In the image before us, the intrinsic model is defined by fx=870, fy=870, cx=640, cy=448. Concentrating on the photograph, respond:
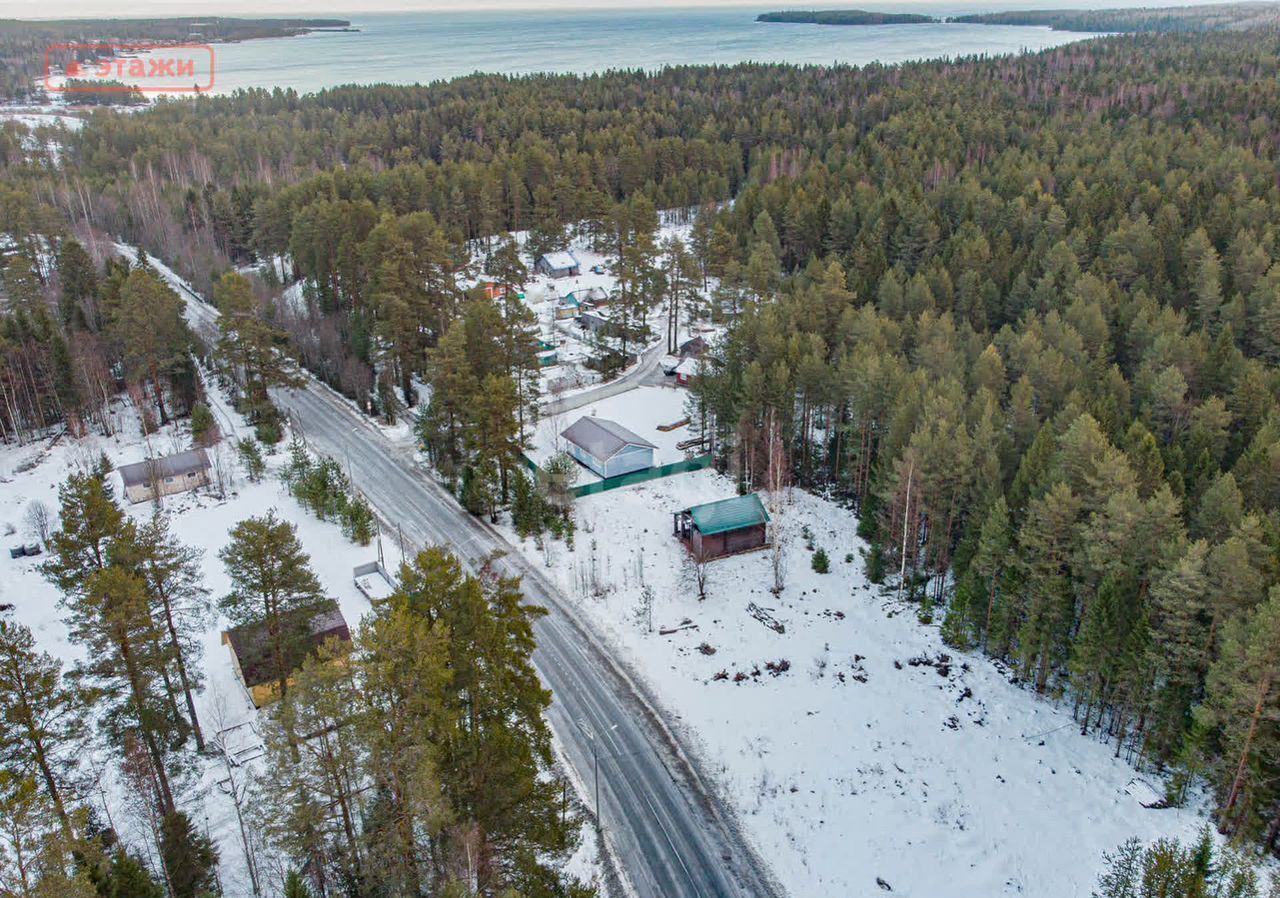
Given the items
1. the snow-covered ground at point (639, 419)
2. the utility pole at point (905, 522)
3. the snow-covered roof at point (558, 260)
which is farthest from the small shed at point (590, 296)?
the utility pole at point (905, 522)

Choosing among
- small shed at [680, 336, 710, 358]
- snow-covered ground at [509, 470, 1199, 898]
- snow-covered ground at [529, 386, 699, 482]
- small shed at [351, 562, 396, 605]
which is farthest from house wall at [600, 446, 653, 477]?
small shed at [680, 336, 710, 358]

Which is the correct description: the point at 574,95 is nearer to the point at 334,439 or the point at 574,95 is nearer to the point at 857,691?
the point at 334,439

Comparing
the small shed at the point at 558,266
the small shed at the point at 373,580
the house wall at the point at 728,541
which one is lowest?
the house wall at the point at 728,541

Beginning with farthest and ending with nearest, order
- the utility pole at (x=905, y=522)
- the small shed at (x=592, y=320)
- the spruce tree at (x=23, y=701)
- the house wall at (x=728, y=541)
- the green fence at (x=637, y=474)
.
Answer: the small shed at (x=592, y=320) → the green fence at (x=637, y=474) → the house wall at (x=728, y=541) → the utility pole at (x=905, y=522) → the spruce tree at (x=23, y=701)

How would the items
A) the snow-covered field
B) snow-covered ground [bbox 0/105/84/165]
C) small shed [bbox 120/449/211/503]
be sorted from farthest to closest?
snow-covered ground [bbox 0/105/84/165], small shed [bbox 120/449/211/503], the snow-covered field

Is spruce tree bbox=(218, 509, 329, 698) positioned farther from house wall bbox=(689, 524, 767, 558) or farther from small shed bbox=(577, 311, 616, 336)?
small shed bbox=(577, 311, 616, 336)

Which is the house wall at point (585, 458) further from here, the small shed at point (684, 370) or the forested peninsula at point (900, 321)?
the small shed at point (684, 370)
